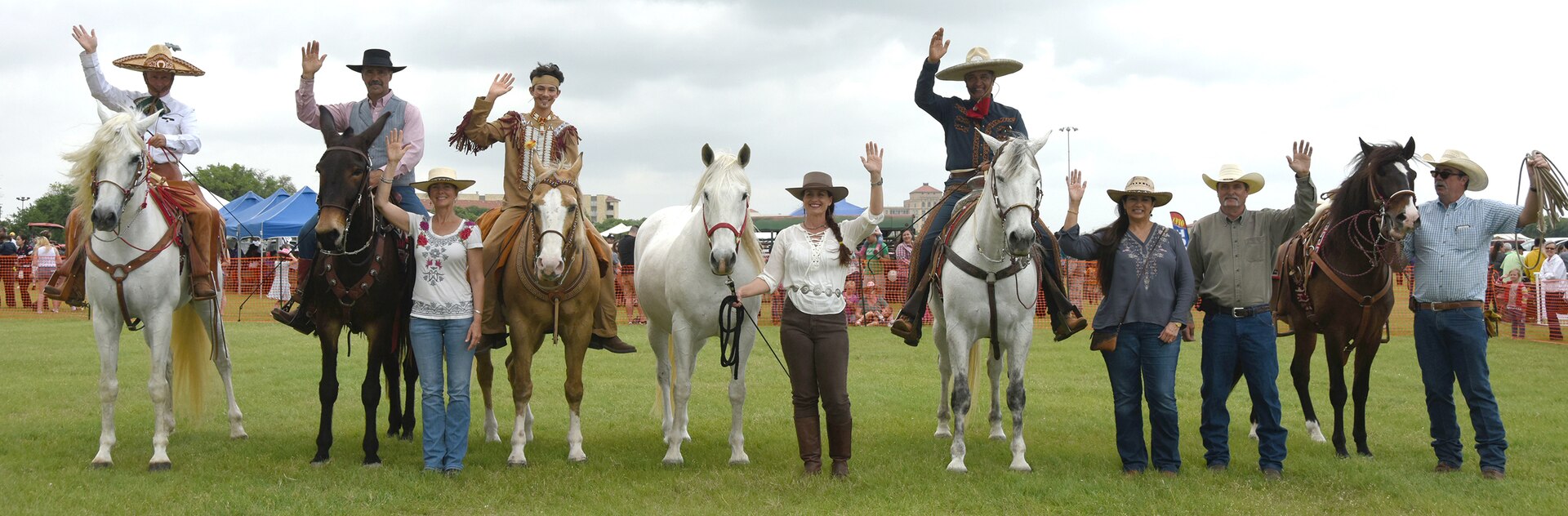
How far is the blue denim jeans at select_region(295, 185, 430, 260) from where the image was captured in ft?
24.3

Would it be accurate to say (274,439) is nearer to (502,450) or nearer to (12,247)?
(502,450)

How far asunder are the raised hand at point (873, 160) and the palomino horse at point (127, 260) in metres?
4.65

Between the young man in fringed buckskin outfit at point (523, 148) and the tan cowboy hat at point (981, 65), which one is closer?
the young man in fringed buckskin outfit at point (523, 148)

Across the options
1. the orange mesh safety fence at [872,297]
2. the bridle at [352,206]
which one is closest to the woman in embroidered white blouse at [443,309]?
the bridle at [352,206]

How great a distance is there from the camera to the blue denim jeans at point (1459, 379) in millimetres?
6504

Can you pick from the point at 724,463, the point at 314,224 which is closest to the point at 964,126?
the point at 724,463

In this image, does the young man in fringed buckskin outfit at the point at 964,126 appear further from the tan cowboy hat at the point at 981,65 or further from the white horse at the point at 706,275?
the white horse at the point at 706,275

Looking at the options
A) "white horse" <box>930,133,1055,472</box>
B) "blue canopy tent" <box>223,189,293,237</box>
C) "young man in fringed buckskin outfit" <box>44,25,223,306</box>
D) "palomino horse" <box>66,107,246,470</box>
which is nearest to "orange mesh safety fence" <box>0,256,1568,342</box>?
"blue canopy tent" <box>223,189,293,237</box>

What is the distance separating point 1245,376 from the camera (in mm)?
6809

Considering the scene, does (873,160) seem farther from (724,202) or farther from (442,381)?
(442,381)

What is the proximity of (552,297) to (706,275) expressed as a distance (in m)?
1.09

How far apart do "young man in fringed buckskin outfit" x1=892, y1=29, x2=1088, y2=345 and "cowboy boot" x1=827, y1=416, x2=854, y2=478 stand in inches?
50.1

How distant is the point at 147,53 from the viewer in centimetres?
777

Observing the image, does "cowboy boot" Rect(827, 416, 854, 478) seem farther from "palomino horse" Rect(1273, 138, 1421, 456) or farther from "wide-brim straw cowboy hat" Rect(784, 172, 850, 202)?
"palomino horse" Rect(1273, 138, 1421, 456)
